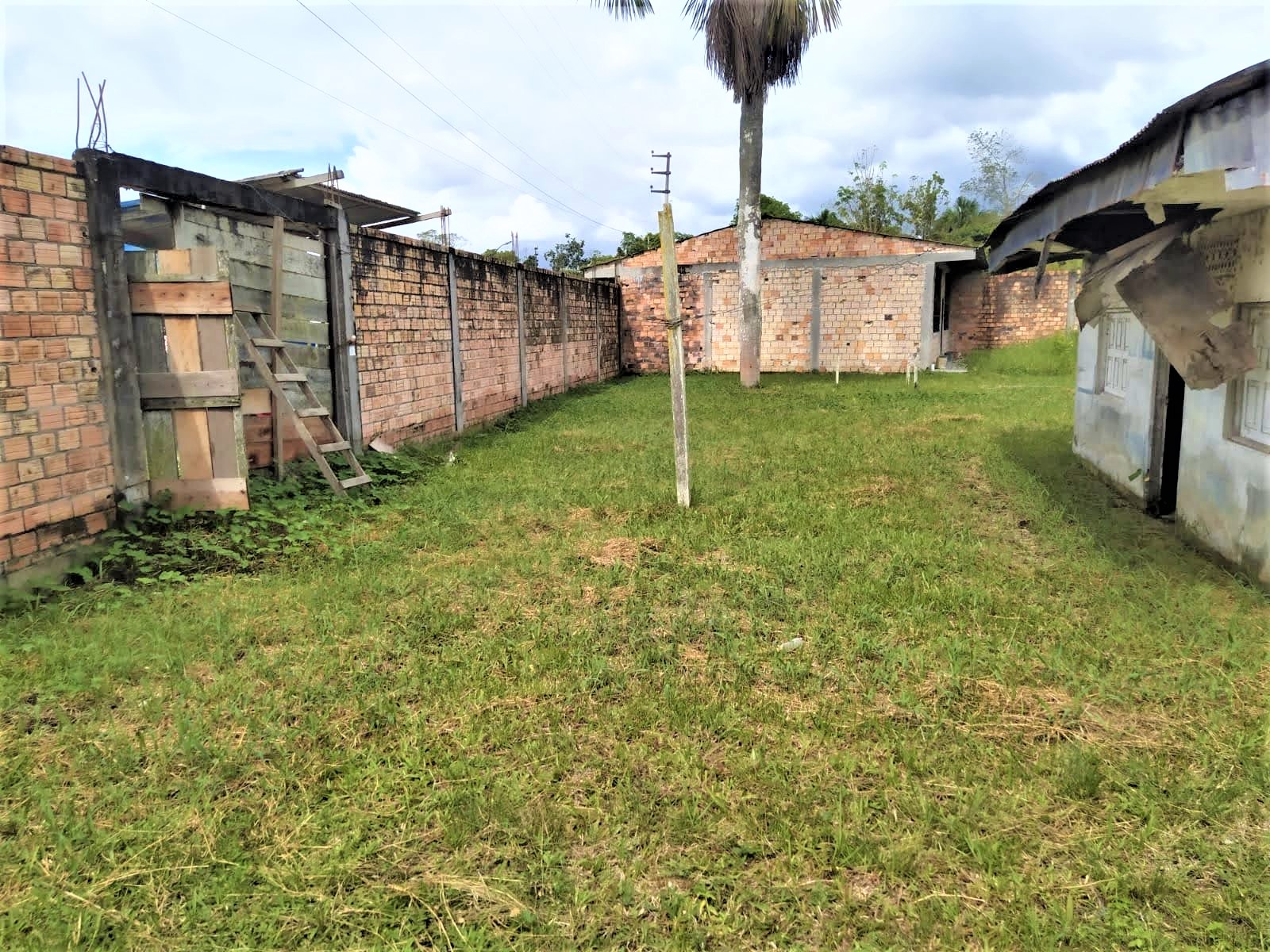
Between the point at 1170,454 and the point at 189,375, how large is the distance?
22.4ft

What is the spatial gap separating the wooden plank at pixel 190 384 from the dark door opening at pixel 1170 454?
6498mm

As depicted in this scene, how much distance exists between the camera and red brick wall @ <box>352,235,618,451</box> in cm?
747

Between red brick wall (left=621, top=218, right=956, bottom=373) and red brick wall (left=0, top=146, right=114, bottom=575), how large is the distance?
1543 cm

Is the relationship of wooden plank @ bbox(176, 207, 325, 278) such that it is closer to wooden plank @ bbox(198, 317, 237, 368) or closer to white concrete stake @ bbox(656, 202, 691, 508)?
wooden plank @ bbox(198, 317, 237, 368)

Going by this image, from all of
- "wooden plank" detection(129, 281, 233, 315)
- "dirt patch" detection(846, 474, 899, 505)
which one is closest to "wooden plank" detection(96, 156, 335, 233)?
"wooden plank" detection(129, 281, 233, 315)

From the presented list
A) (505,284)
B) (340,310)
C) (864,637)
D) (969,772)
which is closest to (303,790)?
(969,772)

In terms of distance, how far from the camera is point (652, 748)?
2.62 meters

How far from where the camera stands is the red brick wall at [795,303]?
722 inches

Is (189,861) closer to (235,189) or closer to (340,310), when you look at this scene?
(235,189)

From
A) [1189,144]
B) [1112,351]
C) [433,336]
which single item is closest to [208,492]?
[433,336]

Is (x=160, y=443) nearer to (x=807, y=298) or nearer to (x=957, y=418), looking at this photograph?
(x=957, y=418)

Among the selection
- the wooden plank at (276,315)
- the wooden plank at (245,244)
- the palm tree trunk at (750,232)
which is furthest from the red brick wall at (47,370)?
the palm tree trunk at (750,232)

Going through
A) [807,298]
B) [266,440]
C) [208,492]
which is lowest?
[208,492]

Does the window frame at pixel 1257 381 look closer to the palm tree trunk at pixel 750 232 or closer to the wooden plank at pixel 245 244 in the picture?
the wooden plank at pixel 245 244
